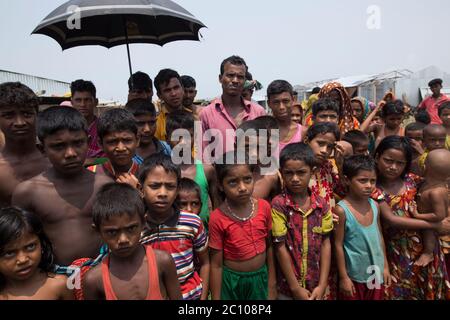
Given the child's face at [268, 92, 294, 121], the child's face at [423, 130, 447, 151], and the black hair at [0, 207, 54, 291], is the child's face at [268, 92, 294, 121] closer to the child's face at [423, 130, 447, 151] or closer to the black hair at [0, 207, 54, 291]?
the child's face at [423, 130, 447, 151]

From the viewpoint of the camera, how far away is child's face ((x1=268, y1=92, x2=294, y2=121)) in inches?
129

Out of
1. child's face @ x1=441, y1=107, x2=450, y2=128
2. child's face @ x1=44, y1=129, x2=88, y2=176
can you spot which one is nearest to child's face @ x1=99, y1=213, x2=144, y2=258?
child's face @ x1=44, y1=129, x2=88, y2=176

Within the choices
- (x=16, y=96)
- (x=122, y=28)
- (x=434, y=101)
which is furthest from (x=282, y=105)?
(x=434, y=101)

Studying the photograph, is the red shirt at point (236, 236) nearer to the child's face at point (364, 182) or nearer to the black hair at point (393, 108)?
the child's face at point (364, 182)

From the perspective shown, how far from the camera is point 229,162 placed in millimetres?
2436

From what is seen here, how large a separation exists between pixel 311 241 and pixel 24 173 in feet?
7.16

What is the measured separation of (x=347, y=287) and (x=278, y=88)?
1.94 m

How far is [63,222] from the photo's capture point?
2.04 meters

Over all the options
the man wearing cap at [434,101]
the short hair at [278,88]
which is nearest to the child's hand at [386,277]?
the short hair at [278,88]

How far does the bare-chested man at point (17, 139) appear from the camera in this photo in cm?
232

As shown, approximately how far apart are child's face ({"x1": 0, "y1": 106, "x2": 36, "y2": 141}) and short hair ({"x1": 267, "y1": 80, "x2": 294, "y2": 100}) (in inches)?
84.8

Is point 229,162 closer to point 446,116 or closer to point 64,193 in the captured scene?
point 64,193

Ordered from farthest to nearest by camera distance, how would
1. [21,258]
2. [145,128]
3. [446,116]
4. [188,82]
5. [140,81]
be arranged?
[188,82], [446,116], [140,81], [145,128], [21,258]

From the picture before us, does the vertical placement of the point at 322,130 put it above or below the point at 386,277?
above
